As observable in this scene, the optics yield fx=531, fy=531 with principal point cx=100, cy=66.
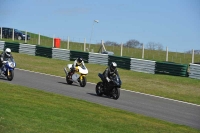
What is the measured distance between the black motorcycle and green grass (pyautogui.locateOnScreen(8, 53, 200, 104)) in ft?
13.4

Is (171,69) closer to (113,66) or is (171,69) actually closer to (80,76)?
(80,76)

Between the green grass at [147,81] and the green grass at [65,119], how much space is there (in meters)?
9.14

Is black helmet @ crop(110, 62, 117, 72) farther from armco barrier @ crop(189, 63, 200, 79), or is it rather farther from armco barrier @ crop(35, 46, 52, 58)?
armco barrier @ crop(35, 46, 52, 58)

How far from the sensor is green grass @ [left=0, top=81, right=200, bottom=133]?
9.88m

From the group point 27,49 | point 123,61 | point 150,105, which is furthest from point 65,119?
point 27,49

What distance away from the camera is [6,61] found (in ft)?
74.2

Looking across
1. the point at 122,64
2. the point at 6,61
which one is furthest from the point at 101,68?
the point at 6,61

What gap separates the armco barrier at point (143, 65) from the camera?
31.3 metres

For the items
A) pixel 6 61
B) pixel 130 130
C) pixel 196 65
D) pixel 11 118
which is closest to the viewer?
pixel 11 118

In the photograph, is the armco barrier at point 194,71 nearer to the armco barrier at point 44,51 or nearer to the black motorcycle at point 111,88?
the black motorcycle at point 111,88

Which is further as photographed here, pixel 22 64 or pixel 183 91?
pixel 22 64

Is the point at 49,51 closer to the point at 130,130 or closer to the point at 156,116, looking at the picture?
the point at 156,116

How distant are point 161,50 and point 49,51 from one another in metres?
9.62

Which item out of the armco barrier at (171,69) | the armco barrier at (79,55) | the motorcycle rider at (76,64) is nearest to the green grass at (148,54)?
the armco barrier at (171,69)
